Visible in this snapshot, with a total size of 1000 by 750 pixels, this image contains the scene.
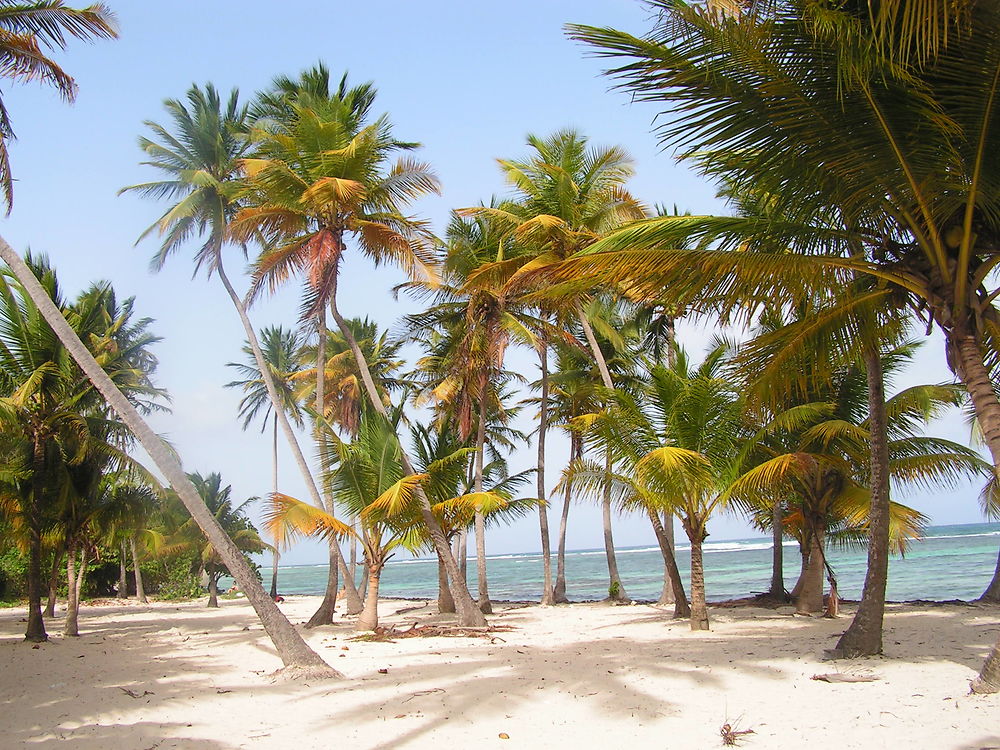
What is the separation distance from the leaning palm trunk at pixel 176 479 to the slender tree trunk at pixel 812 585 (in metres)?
9.17

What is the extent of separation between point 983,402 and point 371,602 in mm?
10470

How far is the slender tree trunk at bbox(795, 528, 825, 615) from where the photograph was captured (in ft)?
44.7

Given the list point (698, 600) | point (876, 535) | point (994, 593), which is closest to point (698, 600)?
point (698, 600)

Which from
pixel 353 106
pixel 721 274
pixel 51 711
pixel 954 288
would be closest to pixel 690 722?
pixel 721 274

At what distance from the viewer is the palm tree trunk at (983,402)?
19.8 ft

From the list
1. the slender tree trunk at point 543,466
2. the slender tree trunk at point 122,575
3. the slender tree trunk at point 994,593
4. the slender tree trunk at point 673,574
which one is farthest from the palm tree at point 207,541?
the slender tree trunk at point 994,593

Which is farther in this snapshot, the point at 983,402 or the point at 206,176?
the point at 206,176

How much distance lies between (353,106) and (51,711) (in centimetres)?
1317

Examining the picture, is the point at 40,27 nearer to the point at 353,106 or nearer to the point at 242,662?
the point at 353,106

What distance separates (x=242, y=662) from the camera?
10102 mm

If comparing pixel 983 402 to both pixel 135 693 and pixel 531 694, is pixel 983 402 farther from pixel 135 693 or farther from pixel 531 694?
pixel 135 693

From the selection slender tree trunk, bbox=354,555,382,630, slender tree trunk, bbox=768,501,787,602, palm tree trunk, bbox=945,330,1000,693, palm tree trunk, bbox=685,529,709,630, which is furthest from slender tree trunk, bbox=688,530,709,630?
palm tree trunk, bbox=945,330,1000,693

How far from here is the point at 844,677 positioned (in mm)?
7129

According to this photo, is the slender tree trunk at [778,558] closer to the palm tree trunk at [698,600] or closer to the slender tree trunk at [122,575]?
the palm tree trunk at [698,600]
